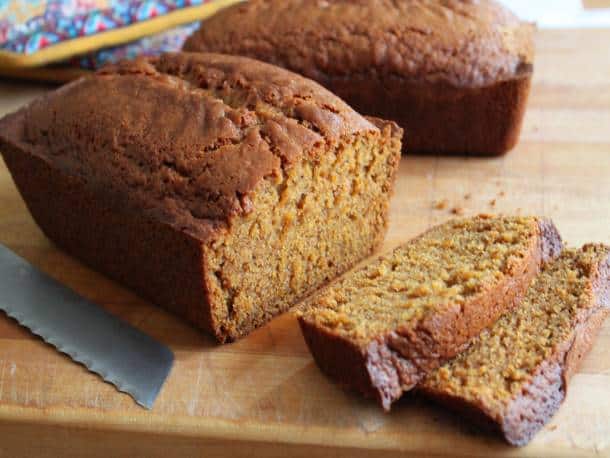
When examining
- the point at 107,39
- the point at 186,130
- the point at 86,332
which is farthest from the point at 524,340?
the point at 107,39

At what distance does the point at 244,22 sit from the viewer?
3.86 m

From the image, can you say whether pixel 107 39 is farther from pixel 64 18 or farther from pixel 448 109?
pixel 448 109

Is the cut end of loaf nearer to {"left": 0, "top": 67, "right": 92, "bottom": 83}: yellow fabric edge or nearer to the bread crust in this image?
the bread crust

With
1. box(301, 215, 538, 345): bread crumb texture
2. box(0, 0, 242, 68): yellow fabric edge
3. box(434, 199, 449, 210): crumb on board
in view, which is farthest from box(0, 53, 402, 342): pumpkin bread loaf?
box(0, 0, 242, 68): yellow fabric edge

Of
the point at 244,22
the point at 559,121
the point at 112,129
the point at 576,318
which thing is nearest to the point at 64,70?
the point at 244,22

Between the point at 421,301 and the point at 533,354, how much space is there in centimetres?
39

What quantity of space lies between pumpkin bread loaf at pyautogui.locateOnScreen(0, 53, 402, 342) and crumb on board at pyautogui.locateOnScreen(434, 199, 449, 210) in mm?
350

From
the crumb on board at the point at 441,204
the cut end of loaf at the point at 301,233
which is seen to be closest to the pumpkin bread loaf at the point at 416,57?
the crumb on board at the point at 441,204

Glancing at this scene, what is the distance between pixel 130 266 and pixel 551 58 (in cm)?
267

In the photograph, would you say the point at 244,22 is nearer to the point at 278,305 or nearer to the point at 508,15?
the point at 508,15

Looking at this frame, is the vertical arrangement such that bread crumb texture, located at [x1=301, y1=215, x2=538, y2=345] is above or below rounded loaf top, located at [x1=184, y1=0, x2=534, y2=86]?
below

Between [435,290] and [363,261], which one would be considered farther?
[363,261]

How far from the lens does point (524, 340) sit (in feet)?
8.57

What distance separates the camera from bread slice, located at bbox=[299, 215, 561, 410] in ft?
8.17
